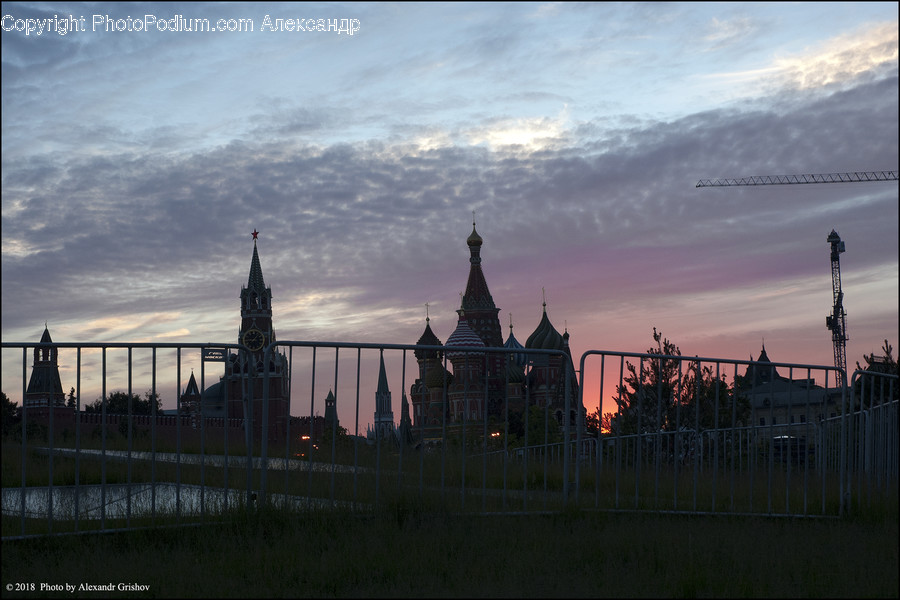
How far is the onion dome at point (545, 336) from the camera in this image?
116m

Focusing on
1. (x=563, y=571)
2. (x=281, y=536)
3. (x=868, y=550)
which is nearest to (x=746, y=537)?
(x=868, y=550)

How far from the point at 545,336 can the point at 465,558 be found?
111 meters

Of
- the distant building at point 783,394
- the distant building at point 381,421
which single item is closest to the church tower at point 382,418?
the distant building at point 381,421

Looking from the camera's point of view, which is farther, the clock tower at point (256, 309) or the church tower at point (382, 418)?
the clock tower at point (256, 309)

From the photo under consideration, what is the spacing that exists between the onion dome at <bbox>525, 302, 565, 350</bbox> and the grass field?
107 metres

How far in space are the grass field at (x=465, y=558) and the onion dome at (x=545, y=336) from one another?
4209 inches

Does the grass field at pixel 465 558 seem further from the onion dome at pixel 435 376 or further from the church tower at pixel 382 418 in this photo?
the onion dome at pixel 435 376

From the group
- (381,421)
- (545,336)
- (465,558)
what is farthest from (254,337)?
(465,558)

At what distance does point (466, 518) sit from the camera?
26.6ft

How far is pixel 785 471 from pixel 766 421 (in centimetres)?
164

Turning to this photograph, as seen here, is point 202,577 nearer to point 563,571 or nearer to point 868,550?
point 563,571

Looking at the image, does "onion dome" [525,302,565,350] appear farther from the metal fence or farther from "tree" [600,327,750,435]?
the metal fence

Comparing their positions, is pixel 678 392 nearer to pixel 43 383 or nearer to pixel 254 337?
pixel 43 383

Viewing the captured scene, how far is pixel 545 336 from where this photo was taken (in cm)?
11662
